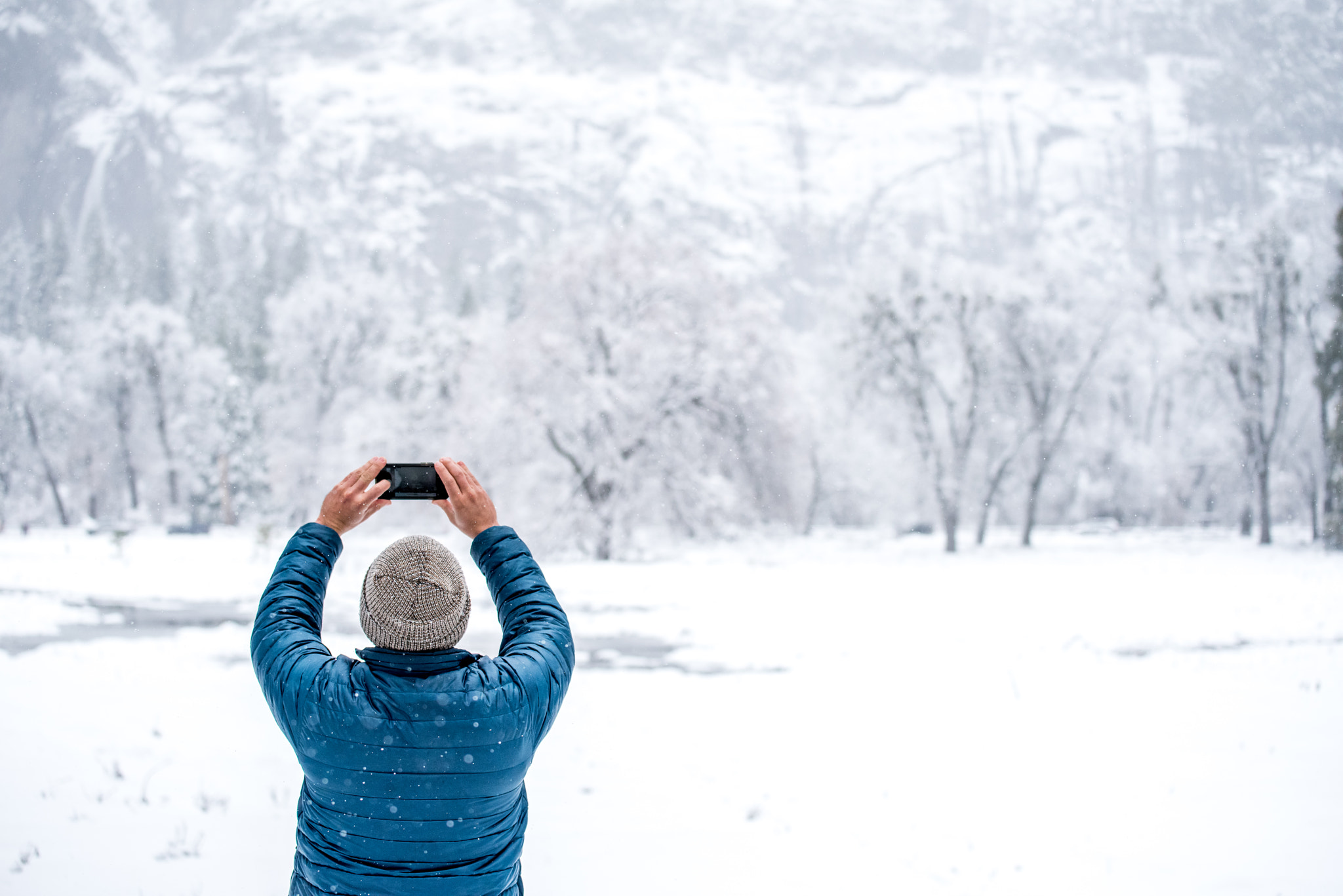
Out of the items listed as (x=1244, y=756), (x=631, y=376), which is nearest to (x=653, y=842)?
(x=1244, y=756)

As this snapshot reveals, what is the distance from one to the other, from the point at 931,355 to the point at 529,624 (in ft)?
96.0

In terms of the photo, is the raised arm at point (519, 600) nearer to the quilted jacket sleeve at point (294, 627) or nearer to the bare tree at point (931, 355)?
the quilted jacket sleeve at point (294, 627)

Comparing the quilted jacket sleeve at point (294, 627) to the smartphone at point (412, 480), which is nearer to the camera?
the quilted jacket sleeve at point (294, 627)

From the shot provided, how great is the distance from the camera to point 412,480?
205 cm

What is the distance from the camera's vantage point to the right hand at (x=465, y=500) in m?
2.03

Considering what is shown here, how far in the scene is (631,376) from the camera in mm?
23547

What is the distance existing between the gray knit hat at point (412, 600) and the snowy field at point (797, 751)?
119 inches

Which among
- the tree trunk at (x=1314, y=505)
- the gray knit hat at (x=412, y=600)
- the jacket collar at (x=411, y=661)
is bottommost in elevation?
the tree trunk at (x=1314, y=505)

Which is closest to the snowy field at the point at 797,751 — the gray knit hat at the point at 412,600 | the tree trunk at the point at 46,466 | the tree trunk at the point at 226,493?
the tree trunk at the point at 46,466

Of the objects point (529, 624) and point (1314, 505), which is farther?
point (1314, 505)

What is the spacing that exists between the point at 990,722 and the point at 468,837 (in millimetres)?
6847

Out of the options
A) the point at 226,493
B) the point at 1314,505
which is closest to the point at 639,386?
the point at 1314,505

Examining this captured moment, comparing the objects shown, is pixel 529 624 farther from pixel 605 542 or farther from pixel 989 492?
pixel 989 492

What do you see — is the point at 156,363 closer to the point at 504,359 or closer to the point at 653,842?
the point at 504,359
